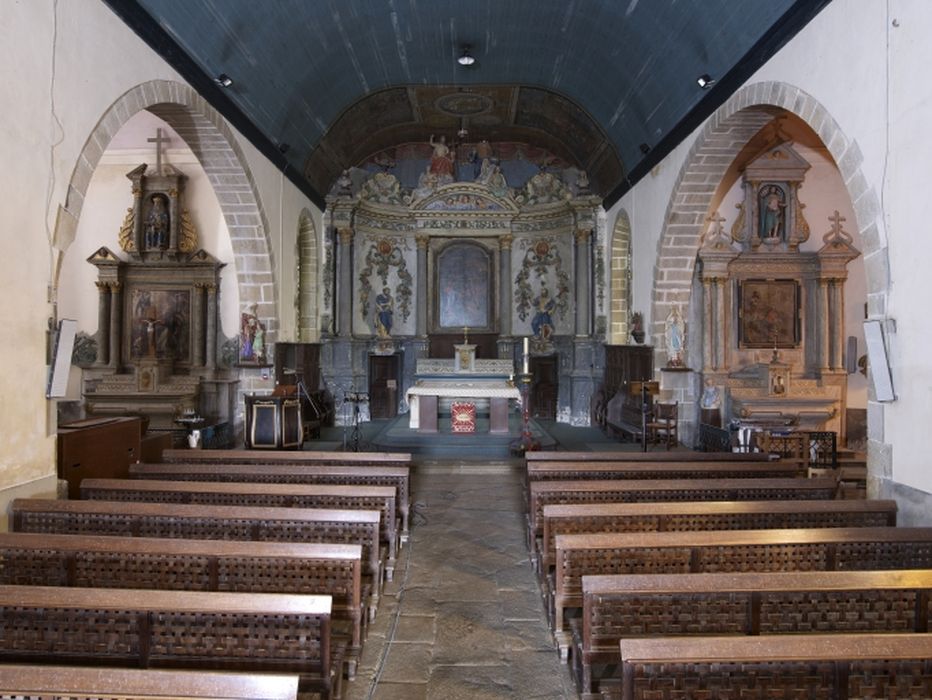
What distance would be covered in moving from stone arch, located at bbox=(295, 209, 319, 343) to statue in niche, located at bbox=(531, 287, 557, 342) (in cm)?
469

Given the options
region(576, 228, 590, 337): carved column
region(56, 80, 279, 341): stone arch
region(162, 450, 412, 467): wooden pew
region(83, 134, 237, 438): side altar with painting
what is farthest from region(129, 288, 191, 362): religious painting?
region(576, 228, 590, 337): carved column

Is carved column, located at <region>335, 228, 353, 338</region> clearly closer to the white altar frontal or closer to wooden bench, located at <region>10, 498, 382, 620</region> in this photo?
the white altar frontal

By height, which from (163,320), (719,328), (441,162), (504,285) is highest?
(441,162)

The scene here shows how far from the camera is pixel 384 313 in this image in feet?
47.2

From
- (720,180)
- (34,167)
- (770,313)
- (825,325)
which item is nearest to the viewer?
(34,167)

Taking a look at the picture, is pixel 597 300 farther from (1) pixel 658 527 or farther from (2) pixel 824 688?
(2) pixel 824 688

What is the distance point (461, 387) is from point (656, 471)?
16.5ft

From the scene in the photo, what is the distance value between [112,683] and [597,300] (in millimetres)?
12157

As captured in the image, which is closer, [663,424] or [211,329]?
[663,424]

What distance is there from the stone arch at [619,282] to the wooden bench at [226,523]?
9.56 m

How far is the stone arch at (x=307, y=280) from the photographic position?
42.9ft

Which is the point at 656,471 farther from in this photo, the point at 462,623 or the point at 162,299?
the point at 162,299

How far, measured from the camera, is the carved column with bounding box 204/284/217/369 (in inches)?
440

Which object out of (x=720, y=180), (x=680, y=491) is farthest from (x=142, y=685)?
(x=720, y=180)
